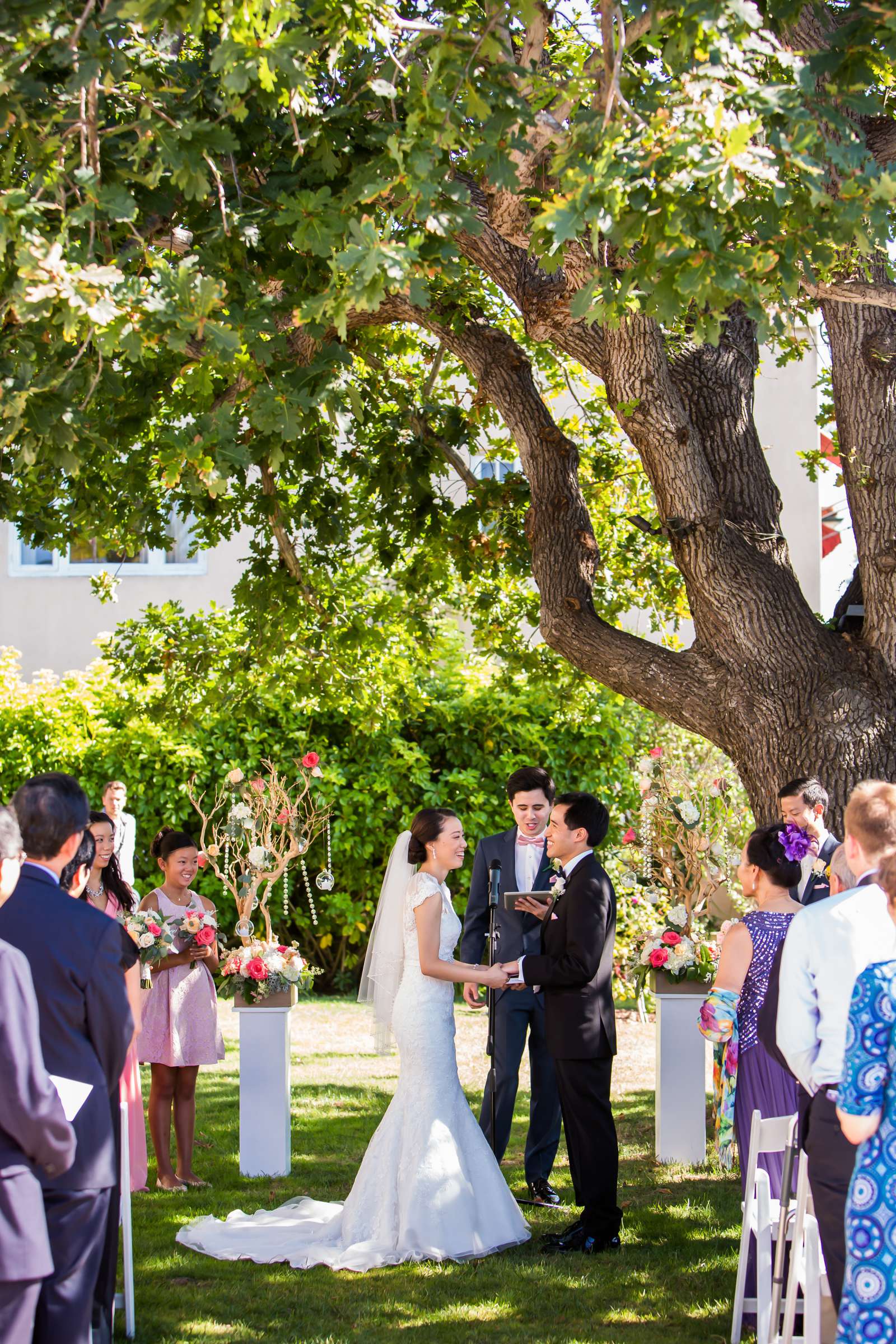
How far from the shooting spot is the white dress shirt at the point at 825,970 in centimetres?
395

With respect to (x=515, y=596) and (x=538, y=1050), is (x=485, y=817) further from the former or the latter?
(x=538, y=1050)

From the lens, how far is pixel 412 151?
4703mm

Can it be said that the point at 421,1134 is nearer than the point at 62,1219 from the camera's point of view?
No

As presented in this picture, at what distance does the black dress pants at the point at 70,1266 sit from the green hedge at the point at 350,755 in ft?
35.5

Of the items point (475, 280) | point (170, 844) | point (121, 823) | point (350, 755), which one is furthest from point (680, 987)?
point (350, 755)

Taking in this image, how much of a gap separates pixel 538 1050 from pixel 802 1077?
369cm

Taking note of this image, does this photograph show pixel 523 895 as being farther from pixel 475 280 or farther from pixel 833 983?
pixel 475 280

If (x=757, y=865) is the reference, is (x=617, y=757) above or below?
above

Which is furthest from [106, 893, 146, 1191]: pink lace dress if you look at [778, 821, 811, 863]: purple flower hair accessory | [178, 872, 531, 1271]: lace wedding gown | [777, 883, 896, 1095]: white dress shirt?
[777, 883, 896, 1095]: white dress shirt

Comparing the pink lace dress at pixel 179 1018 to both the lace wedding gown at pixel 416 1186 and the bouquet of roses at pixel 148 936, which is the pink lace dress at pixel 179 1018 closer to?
the bouquet of roses at pixel 148 936

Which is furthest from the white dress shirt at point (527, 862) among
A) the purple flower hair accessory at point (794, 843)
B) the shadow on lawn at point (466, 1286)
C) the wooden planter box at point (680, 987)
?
the purple flower hair accessory at point (794, 843)

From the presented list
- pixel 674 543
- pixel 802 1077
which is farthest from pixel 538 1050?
pixel 802 1077

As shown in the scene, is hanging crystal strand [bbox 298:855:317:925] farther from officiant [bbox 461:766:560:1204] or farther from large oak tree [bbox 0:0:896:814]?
large oak tree [bbox 0:0:896:814]

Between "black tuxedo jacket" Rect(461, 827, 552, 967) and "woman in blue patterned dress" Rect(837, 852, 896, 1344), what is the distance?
430 cm
